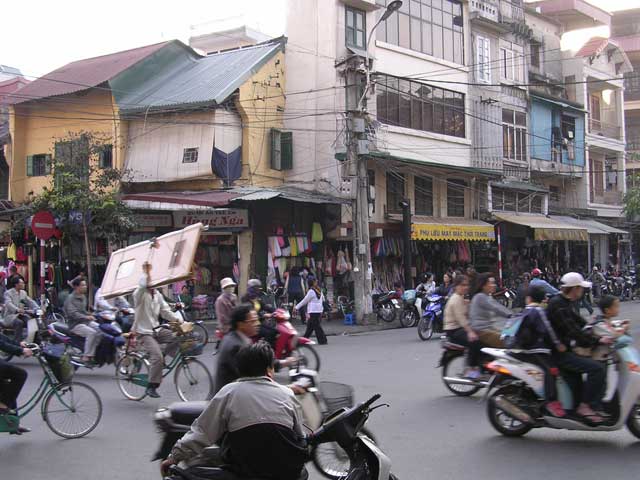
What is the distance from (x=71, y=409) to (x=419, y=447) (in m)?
3.67

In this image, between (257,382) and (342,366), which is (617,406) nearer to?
(257,382)

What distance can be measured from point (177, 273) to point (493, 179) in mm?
19627

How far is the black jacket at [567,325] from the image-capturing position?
674 cm

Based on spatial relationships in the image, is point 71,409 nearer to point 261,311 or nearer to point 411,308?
point 261,311

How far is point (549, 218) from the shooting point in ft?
105

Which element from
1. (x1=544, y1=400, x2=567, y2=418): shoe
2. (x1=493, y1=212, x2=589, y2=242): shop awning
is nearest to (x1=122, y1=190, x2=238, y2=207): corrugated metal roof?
(x1=493, y1=212, x2=589, y2=242): shop awning

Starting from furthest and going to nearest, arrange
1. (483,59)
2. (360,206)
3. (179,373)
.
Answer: (483,59), (360,206), (179,373)

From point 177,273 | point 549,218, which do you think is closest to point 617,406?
point 177,273

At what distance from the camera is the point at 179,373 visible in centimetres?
930

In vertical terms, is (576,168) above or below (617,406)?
above

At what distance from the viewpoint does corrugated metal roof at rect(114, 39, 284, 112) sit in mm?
22172

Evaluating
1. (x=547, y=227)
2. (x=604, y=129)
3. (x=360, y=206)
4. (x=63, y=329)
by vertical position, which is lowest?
(x=63, y=329)

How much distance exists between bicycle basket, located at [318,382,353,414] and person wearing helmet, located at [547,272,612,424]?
93.8 inches

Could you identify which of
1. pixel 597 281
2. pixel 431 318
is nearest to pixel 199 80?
pixel 431 318
